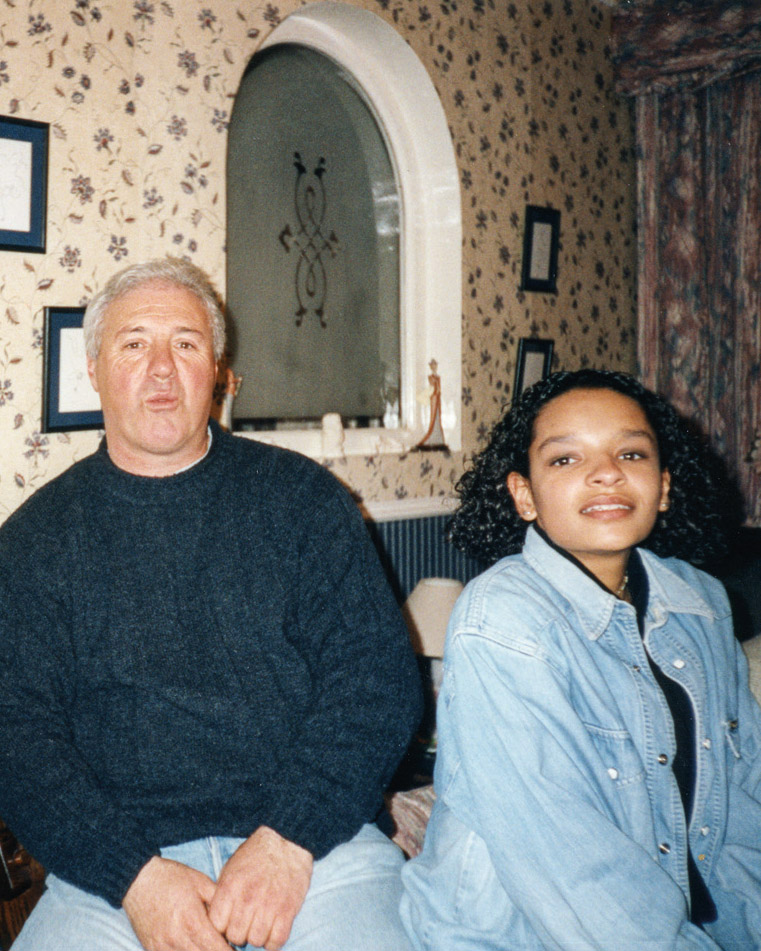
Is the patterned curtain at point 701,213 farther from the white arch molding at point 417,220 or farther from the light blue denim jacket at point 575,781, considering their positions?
the light blue denim jacket at point 575,781

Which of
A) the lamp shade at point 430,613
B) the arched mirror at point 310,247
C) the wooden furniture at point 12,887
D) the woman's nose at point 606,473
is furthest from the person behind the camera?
the arched mirror at point 310,247

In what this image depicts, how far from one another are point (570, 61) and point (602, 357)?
1.09 metres

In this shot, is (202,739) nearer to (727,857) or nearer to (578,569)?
(578,569)

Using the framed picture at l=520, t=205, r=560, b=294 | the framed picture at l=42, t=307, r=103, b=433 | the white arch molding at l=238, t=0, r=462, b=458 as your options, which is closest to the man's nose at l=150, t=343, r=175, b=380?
the framed picture at l=42, t=307, r=103, b=433

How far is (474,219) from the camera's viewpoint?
2705 mm

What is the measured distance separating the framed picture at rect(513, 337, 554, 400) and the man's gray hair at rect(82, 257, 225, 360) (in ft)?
4.99

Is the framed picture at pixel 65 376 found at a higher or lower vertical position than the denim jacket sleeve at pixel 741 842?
higher

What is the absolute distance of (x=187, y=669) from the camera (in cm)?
129

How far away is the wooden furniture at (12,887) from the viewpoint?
1.28 metres

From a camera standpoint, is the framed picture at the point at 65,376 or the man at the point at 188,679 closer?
the man at the point at 188,679

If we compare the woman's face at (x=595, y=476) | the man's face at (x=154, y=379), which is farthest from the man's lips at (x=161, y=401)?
the woman's face at (x=595, y=476)

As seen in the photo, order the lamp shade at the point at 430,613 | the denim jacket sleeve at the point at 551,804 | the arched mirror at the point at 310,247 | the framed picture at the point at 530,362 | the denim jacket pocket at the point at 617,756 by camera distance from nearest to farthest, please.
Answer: the denim jacket sleeve at the point at 551,804, the denim jacket pocket at the point at 617,756, the lamp shade at the point at 430,613, the arched mirror at the point at 310,247, the framed picture at the point at 530,362

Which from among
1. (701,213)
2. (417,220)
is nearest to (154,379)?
(417,220)

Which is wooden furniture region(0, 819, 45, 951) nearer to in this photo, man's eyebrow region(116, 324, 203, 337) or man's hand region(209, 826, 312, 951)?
man's hand region(209, 826, 312, 951)
